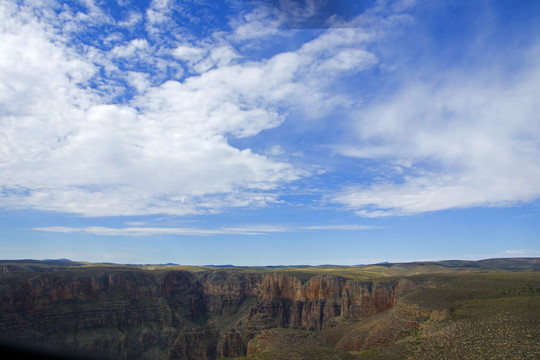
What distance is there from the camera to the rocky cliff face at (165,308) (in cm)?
9294

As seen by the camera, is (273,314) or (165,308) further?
(165,308)

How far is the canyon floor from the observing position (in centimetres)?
3875

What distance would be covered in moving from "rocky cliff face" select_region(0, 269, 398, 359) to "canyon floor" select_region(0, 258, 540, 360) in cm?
30

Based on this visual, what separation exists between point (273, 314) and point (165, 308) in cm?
3749

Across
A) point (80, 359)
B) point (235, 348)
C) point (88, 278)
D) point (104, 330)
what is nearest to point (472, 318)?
point (80, 359)

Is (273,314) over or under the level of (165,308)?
under

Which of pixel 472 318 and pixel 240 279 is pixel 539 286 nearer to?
pixel 472 318

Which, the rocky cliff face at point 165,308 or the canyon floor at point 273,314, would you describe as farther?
the rocky cliff face at point 165,308

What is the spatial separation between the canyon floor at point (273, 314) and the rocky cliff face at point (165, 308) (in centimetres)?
30

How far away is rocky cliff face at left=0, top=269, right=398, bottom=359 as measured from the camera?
92.9m

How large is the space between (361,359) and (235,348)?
197 feet

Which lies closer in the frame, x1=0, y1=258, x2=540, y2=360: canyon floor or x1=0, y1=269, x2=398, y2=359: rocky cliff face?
x1=0, y1=258, x2=540, y2=360: canyon floor

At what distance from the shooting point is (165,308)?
126m

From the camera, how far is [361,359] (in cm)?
3712
